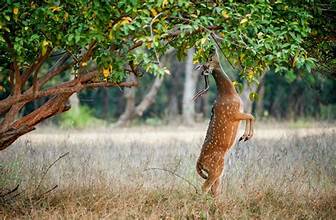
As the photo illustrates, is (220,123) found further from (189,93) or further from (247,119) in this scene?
(189,93)

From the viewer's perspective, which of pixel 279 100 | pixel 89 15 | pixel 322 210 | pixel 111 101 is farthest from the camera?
pixel 111 101

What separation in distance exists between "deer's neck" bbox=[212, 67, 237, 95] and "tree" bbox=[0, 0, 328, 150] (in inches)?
10.0

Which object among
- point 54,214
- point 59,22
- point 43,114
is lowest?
point 54,214

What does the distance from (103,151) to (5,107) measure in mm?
5832

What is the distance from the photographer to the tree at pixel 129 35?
641cm

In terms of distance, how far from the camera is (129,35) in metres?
7.05

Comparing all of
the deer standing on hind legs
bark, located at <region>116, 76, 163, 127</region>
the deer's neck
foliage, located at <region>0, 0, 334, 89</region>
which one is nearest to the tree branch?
foliage, located at <region>0, 0, 334, 89</region>

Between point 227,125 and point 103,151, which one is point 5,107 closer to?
point 227,125

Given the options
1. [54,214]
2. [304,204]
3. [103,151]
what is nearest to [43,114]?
[54,214]

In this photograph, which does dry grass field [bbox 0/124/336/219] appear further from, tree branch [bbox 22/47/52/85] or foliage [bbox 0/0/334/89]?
foliage [bbox 0/0/334/89]

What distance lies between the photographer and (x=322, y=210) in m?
8.35

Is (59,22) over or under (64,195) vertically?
over

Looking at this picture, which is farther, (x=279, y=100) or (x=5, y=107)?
(x=279, y=100)

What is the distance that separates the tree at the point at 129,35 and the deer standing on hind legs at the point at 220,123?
0.97 feet
